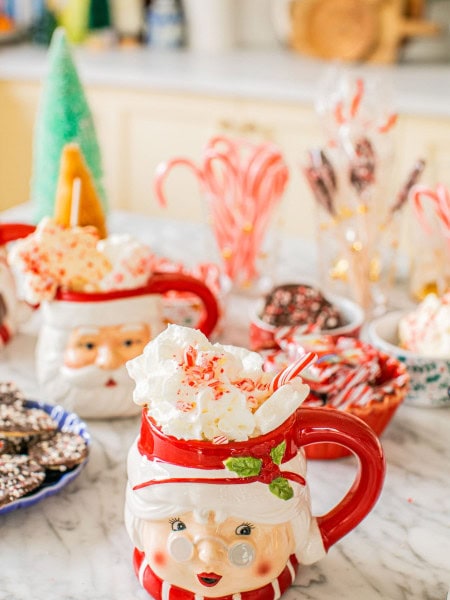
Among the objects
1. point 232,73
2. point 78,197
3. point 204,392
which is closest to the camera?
point 204,392

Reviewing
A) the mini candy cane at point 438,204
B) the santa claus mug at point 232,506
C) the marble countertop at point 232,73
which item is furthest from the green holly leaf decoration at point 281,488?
the marble countertop at point 232,73

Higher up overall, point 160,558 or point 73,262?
point 73,262

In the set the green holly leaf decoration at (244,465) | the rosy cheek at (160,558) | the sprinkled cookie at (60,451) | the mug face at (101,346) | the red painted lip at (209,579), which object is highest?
the green holly leaf decoration at (244,465)

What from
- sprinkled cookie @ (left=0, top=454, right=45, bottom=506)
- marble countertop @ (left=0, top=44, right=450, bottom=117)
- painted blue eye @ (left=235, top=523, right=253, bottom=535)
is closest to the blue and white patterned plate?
sprinkled cookie @ (left=0, top=454, right=45, bottom=506)

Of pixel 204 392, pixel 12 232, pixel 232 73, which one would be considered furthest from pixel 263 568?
pixel 232 73

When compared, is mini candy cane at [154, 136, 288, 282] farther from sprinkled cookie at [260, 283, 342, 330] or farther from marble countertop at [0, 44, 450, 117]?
marble countertop at [0, 44, 450, 117]

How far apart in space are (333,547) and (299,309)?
0.39 meters

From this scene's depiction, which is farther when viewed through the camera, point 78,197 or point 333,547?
point 78,197

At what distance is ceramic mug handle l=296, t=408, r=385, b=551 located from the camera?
2.54 feet

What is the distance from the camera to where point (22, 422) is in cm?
97

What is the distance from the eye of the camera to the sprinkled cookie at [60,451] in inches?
36.3

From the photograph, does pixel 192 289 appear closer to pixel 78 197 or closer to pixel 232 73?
pixel 78 197

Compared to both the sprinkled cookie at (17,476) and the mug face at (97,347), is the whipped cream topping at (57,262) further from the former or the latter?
the sprinkled cookie at (17,476)

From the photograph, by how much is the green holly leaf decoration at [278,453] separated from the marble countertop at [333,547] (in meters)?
0.14
